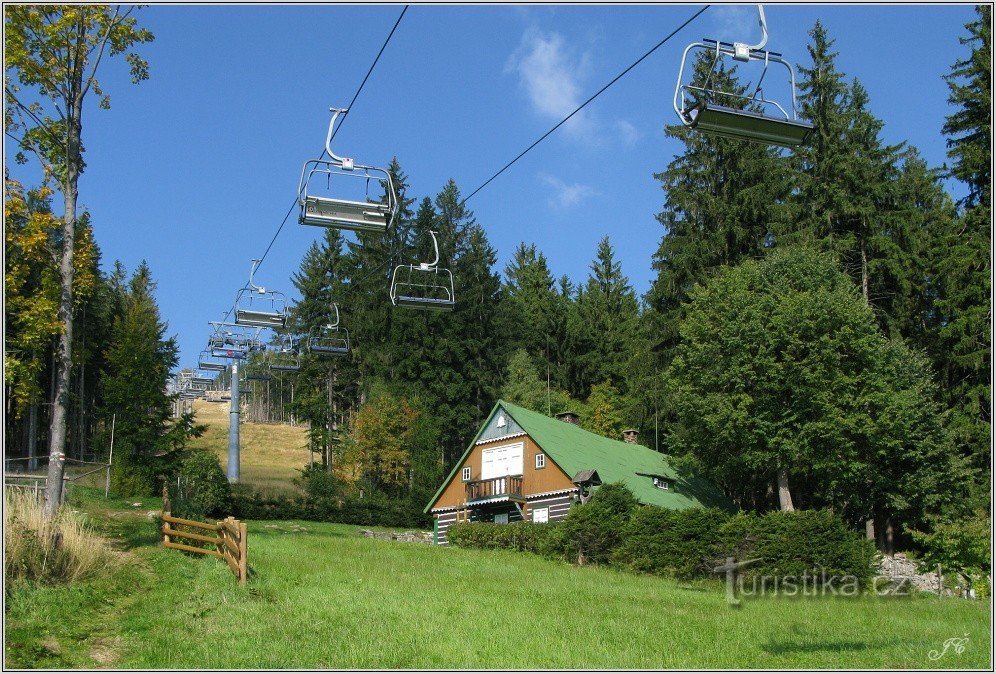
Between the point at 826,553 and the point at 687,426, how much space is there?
52.3 feet

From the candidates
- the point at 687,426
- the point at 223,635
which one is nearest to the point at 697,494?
the point at 687,426

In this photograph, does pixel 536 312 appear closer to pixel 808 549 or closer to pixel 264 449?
pixel 264 449

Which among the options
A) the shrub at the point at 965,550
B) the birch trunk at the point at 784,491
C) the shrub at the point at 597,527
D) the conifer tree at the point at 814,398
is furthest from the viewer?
the birch trunk at the point at 784,491

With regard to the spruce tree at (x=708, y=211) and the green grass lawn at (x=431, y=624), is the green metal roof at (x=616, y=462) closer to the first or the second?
the spruce tree at (x=708, y=211)

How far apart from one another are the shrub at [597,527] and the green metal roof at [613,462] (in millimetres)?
7464

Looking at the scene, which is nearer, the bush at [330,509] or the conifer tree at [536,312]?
the bush at [330,509]

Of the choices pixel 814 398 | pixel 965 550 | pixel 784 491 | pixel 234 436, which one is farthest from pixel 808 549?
pixel 234 436

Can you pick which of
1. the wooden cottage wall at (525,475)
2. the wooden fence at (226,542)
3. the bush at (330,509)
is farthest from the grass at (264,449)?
the wooden fence at (226,542)

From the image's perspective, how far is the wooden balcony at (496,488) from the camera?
41.9m

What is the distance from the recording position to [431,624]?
47.5 ft

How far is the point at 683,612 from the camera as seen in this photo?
17219mm

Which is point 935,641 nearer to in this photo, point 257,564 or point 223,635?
point 223,635

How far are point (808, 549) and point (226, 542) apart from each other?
1523 cm
